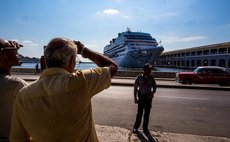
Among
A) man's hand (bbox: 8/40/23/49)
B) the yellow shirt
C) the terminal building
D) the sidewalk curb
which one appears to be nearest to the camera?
the yellow shirt

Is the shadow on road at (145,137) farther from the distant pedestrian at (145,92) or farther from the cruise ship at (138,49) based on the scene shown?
the cruise ship at (138,49)

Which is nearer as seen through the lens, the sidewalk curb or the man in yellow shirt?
the man in yellow shirt

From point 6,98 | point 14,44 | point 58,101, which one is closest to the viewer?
point 58,101

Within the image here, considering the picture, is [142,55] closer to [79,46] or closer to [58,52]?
[79,46]

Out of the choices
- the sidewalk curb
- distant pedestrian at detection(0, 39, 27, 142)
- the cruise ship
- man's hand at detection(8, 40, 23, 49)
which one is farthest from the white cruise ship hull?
distant pedestrian at detection(0, 39, 27, 142)

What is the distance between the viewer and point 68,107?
5.34 ft

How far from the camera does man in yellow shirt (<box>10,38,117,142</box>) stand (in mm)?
1626

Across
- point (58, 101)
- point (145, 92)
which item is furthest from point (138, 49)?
point (58, 101)

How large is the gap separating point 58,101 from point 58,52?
329 mm

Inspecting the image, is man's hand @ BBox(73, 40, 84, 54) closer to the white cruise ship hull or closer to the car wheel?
the car wheel

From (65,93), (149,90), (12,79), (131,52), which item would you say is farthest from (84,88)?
(131,52)

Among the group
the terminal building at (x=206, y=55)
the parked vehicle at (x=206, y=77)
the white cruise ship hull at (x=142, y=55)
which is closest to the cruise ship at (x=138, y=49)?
the white cruise ship hull at (x=142, y=55)

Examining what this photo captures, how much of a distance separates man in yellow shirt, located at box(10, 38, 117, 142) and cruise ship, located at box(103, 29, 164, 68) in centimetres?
5519

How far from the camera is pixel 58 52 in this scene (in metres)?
1.69
